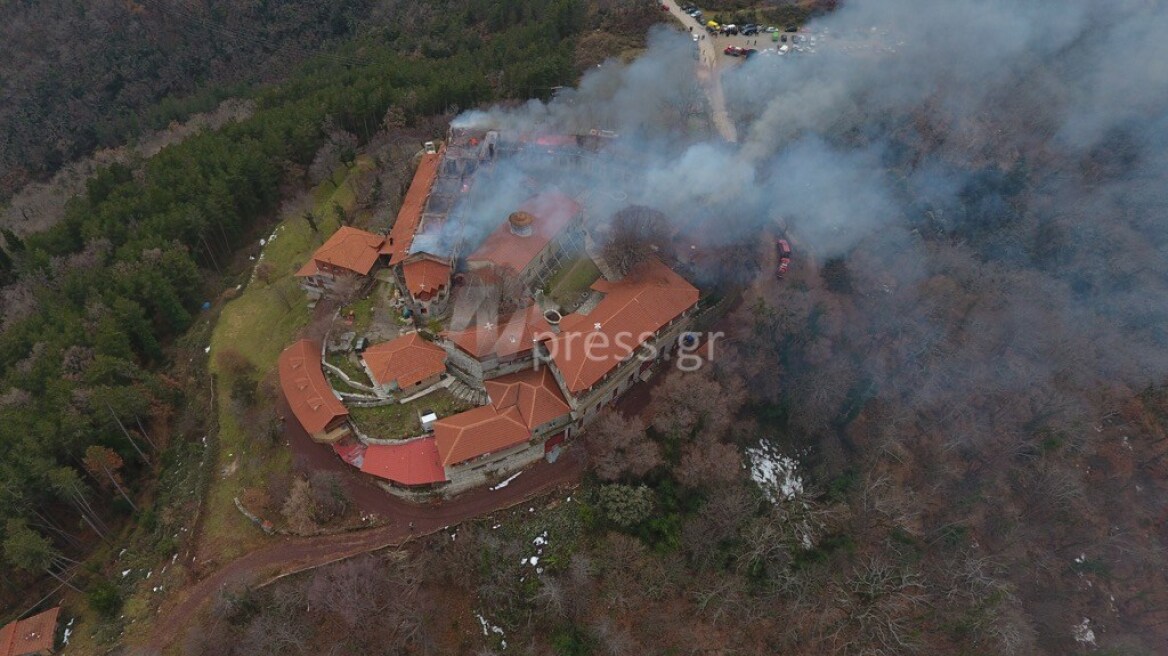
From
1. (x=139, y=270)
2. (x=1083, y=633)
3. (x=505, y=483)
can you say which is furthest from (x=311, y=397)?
(x=1083, y=633)

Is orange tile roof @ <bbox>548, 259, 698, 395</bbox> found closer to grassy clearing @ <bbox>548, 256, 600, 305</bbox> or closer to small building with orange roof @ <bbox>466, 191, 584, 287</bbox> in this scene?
grassy clearing @ <bbox>548, 256, 600, 305</bbox>

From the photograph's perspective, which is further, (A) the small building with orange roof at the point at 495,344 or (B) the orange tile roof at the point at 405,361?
(B) the orange tile roof at the point at 405,361

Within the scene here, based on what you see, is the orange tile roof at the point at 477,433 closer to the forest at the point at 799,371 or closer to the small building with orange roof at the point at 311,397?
the forest at the point at 799,371

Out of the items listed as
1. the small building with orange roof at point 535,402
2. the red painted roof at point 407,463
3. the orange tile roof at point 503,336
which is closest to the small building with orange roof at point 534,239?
the orange tile roof at point 503,336

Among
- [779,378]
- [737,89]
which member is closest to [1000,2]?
[737,89]

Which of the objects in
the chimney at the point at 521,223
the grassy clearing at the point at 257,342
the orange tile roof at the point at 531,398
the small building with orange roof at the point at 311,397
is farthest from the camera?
the chimney at the point at 521,223

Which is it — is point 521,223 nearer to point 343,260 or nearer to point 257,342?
point 343,260
